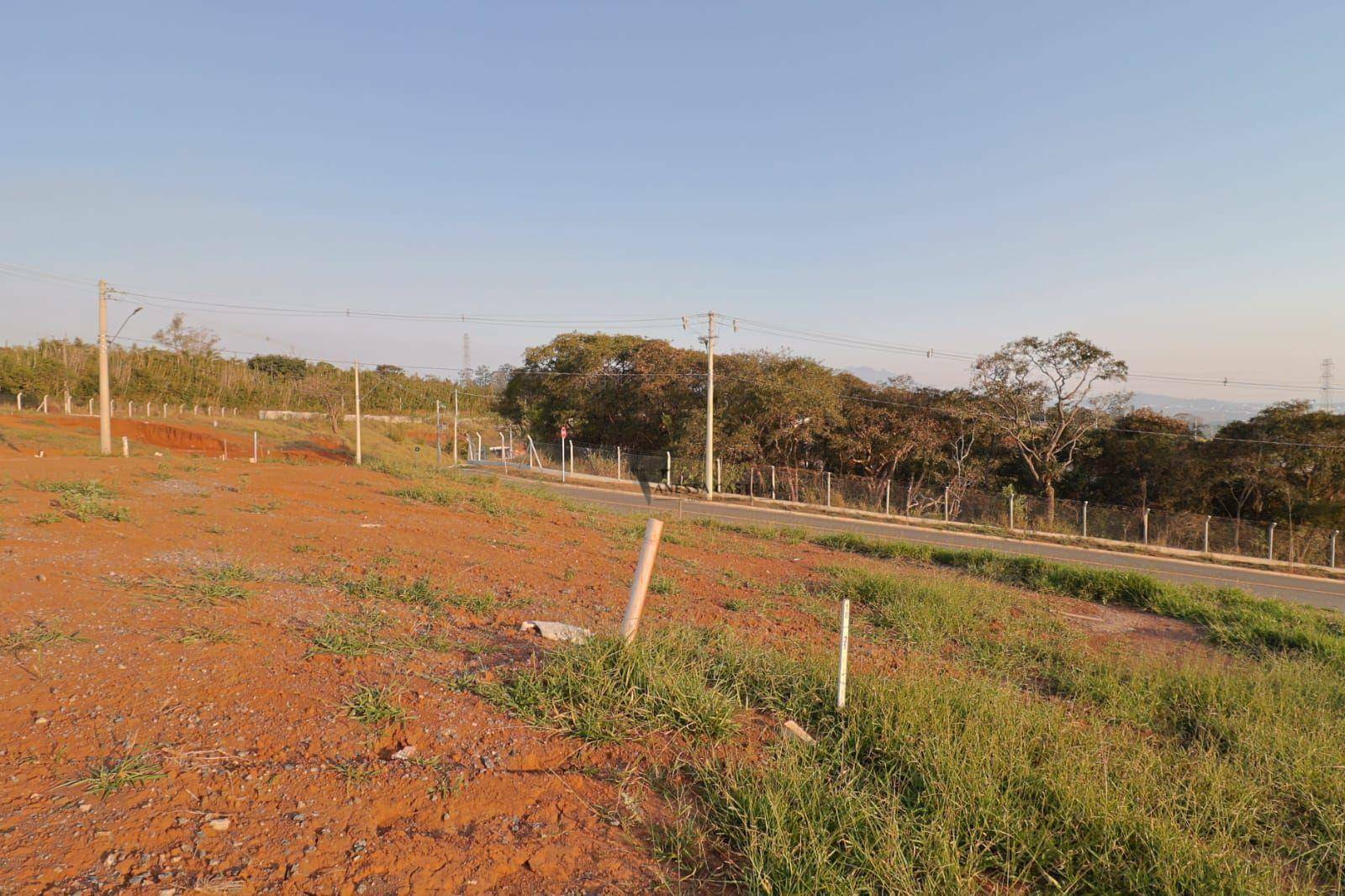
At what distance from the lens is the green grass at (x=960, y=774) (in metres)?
2.67

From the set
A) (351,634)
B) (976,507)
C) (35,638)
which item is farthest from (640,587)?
(976,507)

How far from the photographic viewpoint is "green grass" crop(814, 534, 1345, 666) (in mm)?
8406

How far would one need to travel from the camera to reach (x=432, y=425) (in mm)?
59469

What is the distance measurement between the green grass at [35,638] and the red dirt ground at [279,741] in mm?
60

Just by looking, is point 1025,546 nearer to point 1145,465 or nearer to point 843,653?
point 1145,465

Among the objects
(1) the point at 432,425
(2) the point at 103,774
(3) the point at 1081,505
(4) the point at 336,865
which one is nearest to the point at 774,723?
(4) the point at 336,865

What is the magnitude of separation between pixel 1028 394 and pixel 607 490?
56.8ft

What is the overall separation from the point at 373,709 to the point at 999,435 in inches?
1037

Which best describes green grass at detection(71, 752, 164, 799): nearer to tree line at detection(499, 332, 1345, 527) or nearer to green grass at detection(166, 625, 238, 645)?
green grass at detection(166, 625, 238, 645)

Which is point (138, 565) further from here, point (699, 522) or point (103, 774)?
point (699, 522)

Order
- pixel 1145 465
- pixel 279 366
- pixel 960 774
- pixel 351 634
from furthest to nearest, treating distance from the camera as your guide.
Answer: pixel 279 366
pixel 1145 465
pixel 351 634
pixel 960 774

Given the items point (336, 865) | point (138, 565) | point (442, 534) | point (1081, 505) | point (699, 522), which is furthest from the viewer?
point (1081, 505)

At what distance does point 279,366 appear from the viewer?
64.6 m

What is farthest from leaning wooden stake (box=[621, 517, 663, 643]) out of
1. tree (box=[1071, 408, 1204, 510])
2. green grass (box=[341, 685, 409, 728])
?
tree (box=[1071, 408, 1204, 510])
